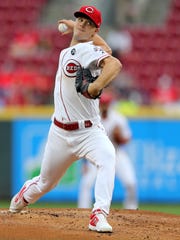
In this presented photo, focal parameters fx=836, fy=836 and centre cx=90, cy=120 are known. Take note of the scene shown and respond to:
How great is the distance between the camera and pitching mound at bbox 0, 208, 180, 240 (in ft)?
22.8

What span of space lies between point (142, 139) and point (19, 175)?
2.30 meters

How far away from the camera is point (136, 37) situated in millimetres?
20156

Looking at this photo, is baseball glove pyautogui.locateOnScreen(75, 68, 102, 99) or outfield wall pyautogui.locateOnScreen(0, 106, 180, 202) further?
outfield wall pyautogui.locateOnScreen(0, 106, 180, 202)

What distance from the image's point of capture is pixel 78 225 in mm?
7629

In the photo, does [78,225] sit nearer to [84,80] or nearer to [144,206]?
[84,80]

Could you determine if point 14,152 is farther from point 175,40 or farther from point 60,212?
point 175,40

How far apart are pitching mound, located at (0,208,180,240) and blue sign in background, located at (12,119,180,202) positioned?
17.5 feet

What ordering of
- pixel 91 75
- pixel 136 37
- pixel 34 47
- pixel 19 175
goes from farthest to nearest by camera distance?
pixel 136 37 < pixel 34 47 < pixel 19 175 < pixel 91 75

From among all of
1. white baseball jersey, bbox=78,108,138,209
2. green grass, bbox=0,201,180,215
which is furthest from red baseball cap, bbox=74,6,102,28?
green grass, bbox=0,201,180,215

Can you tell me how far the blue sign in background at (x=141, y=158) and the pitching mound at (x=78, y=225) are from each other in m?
5.34

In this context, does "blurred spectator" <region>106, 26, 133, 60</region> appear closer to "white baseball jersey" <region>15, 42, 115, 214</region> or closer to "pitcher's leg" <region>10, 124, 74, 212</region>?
"pitcher's leg" <region>10, 124, 74, 212</region>

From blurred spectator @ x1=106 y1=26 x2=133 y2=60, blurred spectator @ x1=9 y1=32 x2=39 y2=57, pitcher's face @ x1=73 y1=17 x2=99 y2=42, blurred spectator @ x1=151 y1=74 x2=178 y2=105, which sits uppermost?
blurred spectator @ x1=106 y1=26 x2=133 y2=60

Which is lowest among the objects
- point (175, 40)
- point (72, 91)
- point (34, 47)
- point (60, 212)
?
point (60, 212)

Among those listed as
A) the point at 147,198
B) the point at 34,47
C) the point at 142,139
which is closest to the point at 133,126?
the point at 142,139
